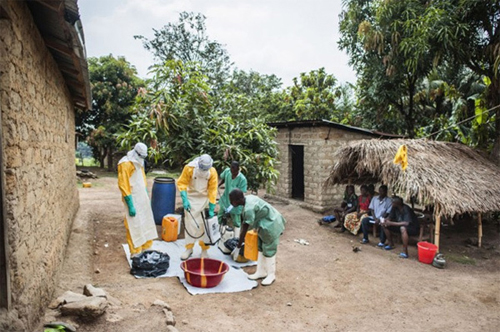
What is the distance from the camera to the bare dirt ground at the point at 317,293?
13.1ft

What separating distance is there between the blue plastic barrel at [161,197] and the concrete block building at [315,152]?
4612mm

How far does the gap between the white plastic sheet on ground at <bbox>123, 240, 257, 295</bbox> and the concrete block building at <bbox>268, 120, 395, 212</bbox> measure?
4.88 meters

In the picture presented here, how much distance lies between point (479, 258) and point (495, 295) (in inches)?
82.3

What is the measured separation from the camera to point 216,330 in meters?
3.74

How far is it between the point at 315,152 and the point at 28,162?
842 centimetres

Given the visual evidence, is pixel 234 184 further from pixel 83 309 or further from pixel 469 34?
pixel 469 34

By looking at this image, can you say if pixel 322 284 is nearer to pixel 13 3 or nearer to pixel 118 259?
pixel 118 259

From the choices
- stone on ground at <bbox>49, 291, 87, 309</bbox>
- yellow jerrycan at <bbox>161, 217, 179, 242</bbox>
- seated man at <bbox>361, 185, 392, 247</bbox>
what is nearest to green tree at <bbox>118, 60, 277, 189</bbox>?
yellow jerrycan at <bbox>161, 217, 179, 242</bbox>

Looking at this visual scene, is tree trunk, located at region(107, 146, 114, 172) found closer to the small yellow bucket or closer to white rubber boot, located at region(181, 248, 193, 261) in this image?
white rubber boot, located at region(181, 248, 193, 261)

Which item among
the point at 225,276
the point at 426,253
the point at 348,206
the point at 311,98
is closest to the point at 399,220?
the point at 426,253

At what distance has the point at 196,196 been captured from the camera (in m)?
5.77

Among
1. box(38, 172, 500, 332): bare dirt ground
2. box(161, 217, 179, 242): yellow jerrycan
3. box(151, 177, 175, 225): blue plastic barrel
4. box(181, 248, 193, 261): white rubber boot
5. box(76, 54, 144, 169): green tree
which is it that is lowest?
box(38, 172, 500, 332): bare dirt ground

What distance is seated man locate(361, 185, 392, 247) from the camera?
754 centimetres

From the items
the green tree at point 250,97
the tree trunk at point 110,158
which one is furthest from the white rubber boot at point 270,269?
the tree trunk at point 110,158
